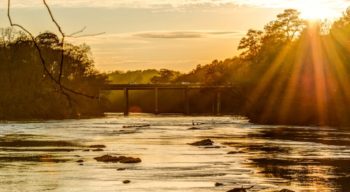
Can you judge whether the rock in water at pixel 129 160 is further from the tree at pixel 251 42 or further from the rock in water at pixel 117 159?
the tree at pixel 251 42

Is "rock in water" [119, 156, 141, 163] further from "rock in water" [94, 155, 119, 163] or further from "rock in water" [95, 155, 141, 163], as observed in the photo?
"rock in water" [94, 155, 119, 163]

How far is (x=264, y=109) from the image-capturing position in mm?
131500

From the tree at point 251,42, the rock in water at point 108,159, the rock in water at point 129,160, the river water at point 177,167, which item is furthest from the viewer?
the tree at point 251,42

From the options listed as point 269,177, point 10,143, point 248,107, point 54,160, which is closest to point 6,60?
point 248,107

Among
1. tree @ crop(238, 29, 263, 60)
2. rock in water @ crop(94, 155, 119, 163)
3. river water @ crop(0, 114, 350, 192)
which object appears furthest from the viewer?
tree @ crop(238, 29, 263, 60)

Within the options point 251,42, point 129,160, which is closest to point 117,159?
point 129,160

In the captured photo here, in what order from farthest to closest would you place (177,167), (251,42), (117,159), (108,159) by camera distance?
1. (251,42)
2. (117,159)
3. (108,159)
4. (177,167)

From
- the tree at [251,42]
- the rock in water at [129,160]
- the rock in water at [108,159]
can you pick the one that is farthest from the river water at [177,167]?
the tree at [251,42]

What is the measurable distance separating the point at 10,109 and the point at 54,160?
385 feet

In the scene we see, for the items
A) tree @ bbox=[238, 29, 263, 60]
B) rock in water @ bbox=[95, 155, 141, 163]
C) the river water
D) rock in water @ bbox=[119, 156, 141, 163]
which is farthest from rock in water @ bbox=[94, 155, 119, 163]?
tree @ bbox=[238, 29, 263, 60]

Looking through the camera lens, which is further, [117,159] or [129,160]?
[117,159]

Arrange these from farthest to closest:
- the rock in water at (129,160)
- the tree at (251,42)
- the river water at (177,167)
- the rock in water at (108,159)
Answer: the tree at (251,42), the rock in water at (108,159), the rock in water at (129,160), the river water at (177,167)

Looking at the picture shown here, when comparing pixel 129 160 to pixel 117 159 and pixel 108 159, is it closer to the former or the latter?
pixel 117 159

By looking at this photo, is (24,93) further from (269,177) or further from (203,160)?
(269,177)
